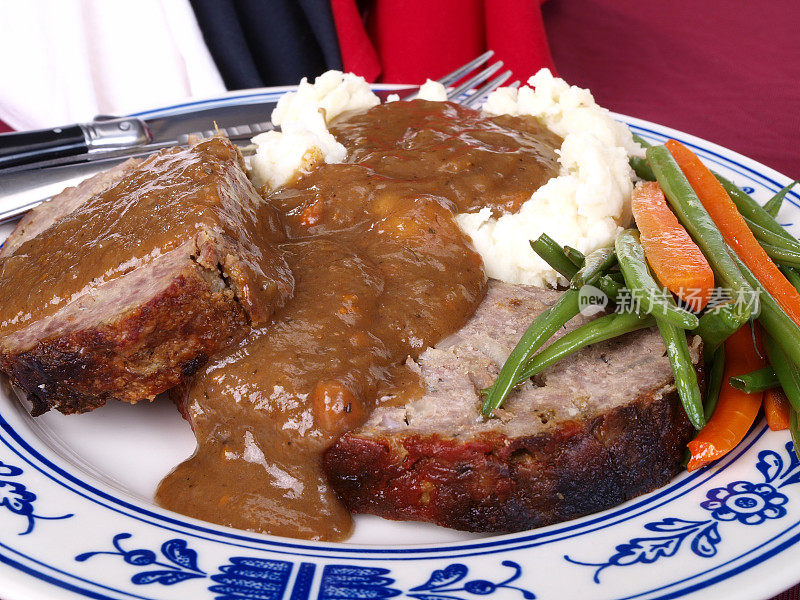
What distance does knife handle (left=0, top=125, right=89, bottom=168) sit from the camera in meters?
4.21

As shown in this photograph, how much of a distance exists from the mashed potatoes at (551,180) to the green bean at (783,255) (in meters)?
0.62

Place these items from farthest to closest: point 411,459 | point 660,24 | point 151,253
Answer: point 660,24, point 151,253, point 411,459

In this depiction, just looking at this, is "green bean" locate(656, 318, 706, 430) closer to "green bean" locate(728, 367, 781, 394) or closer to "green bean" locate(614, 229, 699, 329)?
"green bean" locate(614, 229, 699, 329)

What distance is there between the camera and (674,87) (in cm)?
654

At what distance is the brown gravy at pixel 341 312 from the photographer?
2.64 m

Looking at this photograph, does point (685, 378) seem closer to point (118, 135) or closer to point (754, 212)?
point (754, 212)

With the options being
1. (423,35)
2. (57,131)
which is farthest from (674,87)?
(57,131)

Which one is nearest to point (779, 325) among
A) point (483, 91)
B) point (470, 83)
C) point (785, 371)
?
point (785, 371)

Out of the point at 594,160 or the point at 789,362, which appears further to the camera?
the point at 594,160

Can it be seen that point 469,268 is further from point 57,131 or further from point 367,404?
point 57,131

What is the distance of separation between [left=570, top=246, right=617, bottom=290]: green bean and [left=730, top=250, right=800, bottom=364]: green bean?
52 centimetres

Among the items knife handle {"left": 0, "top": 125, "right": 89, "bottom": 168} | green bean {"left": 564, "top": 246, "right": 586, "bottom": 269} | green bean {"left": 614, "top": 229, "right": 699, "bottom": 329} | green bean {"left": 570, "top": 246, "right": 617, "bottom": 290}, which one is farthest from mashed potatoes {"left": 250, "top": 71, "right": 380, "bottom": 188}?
green bean {"left": 614, "top": 229, "right": 699, "bottom": 329}

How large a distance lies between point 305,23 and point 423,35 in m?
1.02

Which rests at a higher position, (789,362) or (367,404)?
(367,404)
